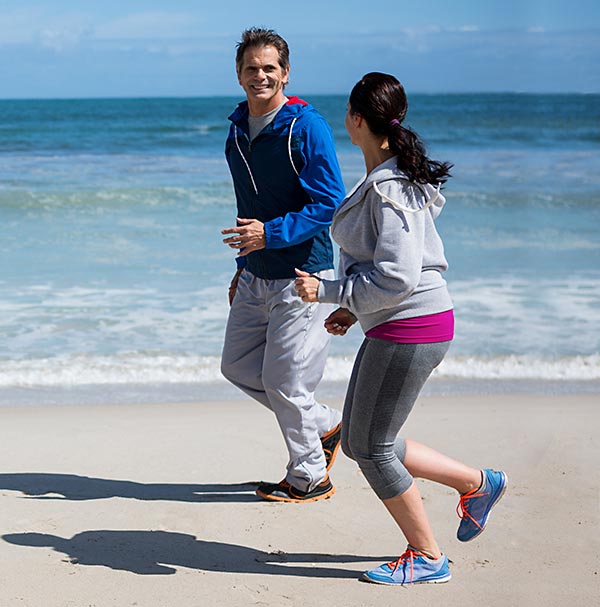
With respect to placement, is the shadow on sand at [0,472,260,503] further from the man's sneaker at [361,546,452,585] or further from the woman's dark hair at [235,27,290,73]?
the woman's dark hair at [235,27,290,73]

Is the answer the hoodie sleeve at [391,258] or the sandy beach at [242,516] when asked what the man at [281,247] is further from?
the hoodie sleeve at [391,258]

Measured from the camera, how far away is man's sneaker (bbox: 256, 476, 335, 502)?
3.95 metres

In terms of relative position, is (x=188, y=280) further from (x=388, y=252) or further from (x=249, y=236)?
(x=388, y=252)

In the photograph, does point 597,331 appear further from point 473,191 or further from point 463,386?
point 473,191

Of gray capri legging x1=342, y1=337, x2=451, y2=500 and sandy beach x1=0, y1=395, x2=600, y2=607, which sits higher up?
gray capri legging x1=342, y1=337, x2=451, y2=500

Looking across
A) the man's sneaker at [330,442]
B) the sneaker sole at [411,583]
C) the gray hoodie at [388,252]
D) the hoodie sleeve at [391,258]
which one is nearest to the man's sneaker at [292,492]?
the man's sneaker at [330,442]

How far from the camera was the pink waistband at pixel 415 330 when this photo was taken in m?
2.91

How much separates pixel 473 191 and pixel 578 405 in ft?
40.8

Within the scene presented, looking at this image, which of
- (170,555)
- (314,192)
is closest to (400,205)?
(314,192)

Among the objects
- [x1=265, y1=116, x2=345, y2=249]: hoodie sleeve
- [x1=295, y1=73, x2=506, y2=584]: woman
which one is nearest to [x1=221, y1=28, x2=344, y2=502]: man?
[x1=265, y1=116, x2=345, y2=249]: hoodie sleeve

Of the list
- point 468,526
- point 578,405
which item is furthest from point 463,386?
point 468,526

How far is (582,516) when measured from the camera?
373cm

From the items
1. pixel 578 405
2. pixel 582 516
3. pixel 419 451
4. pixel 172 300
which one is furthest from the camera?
pixel 172 300

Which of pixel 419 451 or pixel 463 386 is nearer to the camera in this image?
pixel 419 451
